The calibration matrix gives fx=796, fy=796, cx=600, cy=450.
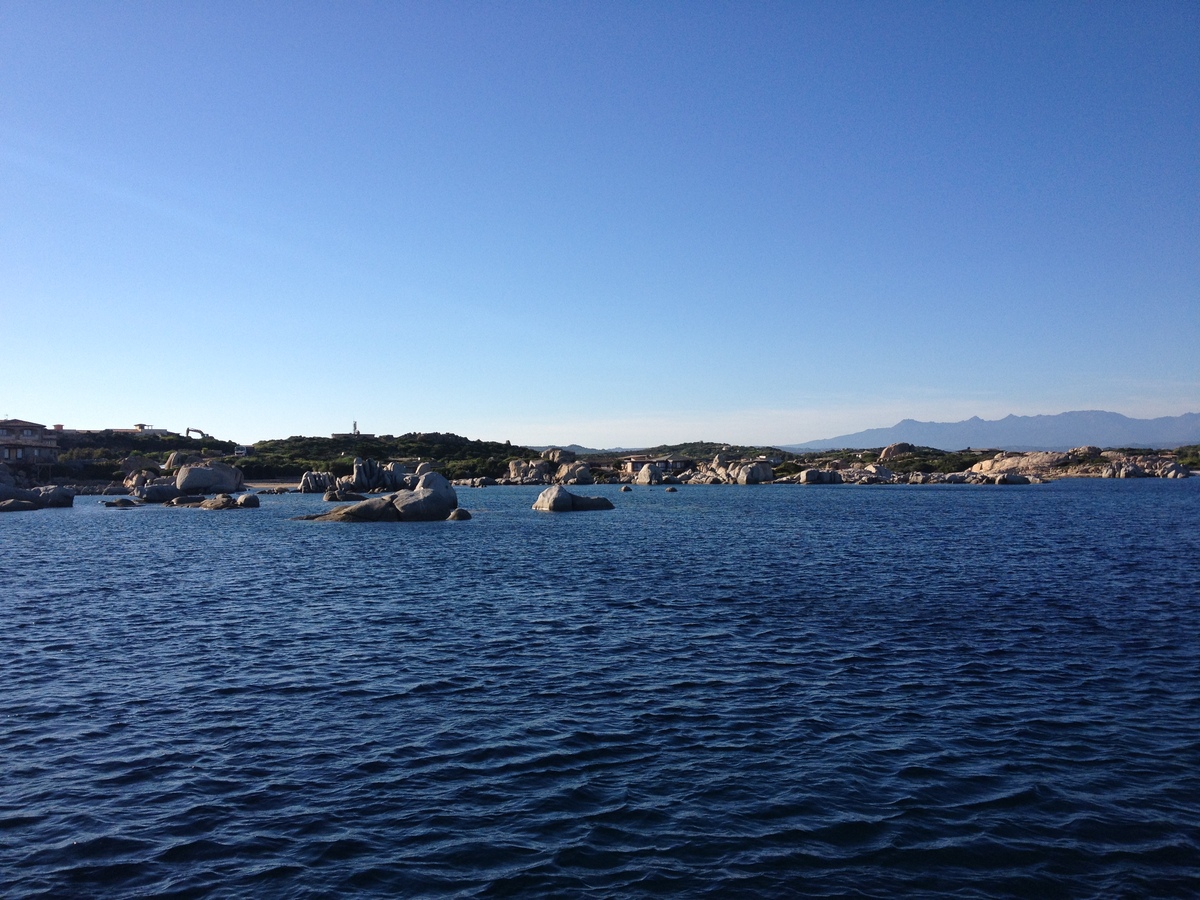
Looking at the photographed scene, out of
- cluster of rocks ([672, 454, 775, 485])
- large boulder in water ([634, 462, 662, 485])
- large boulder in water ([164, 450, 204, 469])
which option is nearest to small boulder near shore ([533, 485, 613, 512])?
large boulder in water ([164, 450, 204, 469])

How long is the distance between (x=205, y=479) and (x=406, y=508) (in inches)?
2197

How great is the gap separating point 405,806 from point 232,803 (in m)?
2.59

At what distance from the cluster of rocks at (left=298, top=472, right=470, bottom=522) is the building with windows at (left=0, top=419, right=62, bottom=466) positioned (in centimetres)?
9137

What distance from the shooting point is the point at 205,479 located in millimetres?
109062

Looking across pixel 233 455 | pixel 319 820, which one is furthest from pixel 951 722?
pixel 233 455

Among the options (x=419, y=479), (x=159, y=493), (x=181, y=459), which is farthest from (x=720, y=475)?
(x=159, y=493)

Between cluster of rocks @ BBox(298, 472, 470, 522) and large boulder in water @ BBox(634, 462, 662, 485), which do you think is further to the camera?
large boulder in water @ BBox(634, 462, 662, 485)

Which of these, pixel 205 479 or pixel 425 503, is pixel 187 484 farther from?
pixel 425 503

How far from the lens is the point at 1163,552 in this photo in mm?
42031

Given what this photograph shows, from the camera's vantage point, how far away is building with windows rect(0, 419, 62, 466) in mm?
129875

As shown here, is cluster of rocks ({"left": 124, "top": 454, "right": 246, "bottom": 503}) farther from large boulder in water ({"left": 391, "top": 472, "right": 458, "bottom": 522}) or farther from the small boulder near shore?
the small boulder near shore

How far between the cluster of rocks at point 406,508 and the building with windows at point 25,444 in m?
91.4

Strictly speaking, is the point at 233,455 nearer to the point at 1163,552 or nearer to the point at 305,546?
the point at 305,546

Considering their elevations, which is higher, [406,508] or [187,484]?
A: [187,484]
